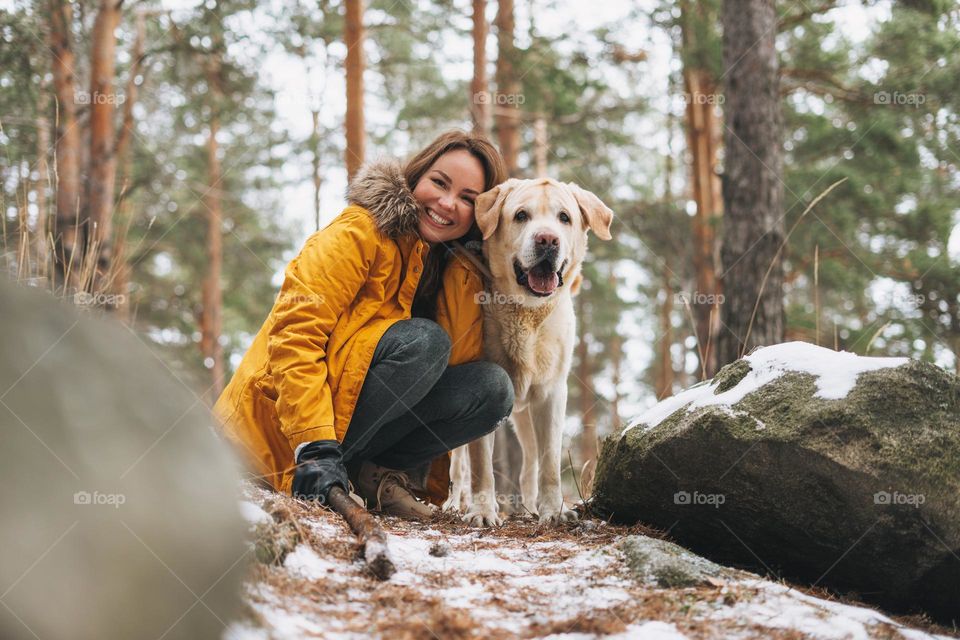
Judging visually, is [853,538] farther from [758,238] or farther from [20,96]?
[20,96]

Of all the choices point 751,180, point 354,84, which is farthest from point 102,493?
point 354,84

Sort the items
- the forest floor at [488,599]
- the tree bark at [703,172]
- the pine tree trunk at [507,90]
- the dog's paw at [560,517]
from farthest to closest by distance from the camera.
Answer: the tree bark at [703,172]
the pine tree trunk at [507,90]
the dog's paw at [560,517]
the forest floor at [488,599]

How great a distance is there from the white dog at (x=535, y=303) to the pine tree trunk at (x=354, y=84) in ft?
15.4

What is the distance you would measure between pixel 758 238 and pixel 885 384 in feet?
10.4

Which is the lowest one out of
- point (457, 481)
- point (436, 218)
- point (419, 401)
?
point (457, 481)

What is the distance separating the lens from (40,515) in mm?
1530

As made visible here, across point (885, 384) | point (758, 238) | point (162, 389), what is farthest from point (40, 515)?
point (758, 238)

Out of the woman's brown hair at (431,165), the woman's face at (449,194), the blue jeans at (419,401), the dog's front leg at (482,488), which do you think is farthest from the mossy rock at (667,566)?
the woman's face at (449,194)

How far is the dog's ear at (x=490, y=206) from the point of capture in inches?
141

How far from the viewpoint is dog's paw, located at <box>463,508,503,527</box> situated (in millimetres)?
3393

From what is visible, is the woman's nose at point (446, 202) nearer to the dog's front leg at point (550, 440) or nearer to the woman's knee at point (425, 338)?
the woman's knee at point (425, 338)

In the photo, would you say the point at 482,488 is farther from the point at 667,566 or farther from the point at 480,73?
the point at 480,73

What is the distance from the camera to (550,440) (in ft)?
12.5

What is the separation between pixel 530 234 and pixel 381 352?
912 millimetres
